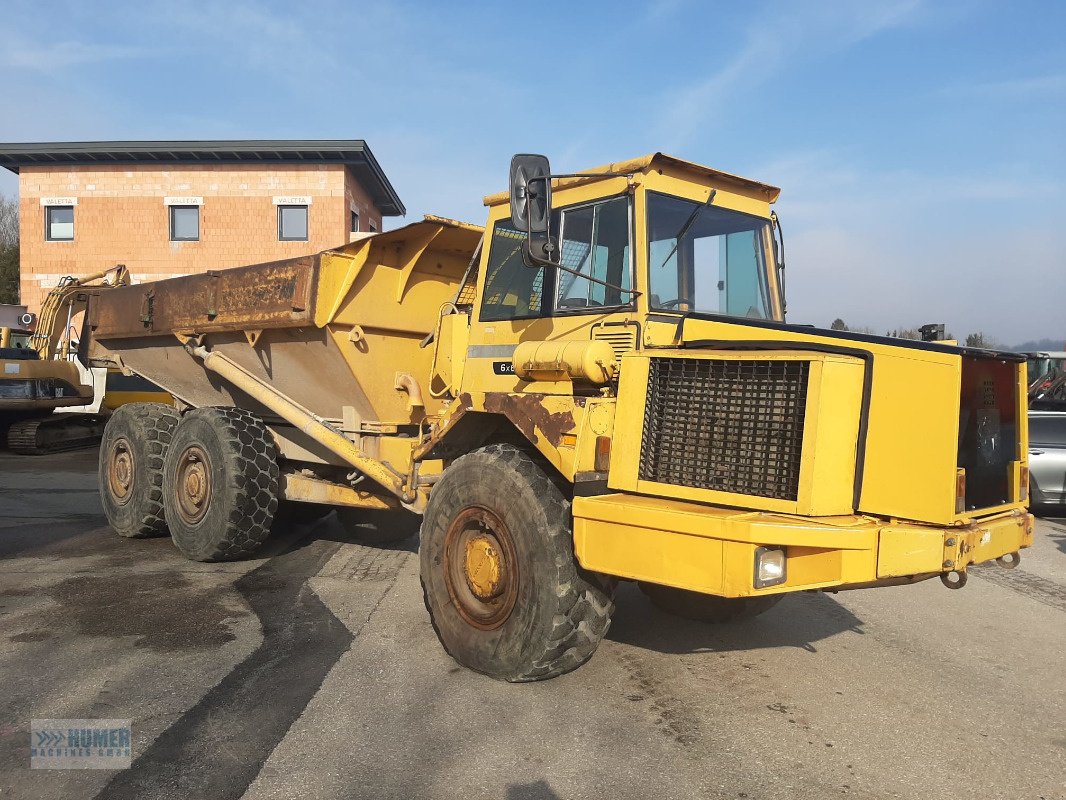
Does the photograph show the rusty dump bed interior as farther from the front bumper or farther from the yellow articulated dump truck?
the front bumper

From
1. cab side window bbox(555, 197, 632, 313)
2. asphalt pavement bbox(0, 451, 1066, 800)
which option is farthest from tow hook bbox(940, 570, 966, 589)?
cab side window bbox(555, 197, 632, 313)

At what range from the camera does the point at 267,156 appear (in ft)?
74.4

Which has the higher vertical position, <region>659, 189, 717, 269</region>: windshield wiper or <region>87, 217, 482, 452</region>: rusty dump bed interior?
<region>659, 189, 717, 269</region>: windshield wiper

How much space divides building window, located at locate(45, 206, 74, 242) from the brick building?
11 centimetres

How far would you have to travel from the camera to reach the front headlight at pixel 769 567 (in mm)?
3414

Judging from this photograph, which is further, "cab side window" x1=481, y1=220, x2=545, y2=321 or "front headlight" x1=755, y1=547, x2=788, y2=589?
"cab side window" x1=481, y1=220, x2=545, y2=321

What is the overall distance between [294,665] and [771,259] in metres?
3.61

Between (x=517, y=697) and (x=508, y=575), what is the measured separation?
597mm

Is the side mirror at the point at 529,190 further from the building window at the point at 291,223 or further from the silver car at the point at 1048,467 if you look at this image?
the building window at the point at 291,223

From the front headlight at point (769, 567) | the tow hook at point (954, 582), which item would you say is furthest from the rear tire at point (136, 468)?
the tow hook at point (954, 582)

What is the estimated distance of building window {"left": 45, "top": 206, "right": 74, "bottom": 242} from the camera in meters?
23.4

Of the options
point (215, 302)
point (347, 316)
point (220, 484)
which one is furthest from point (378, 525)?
point (347, 316)

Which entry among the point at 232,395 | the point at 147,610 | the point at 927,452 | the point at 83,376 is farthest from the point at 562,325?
the point at 83,376

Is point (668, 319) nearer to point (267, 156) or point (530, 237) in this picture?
point (530, 237)
